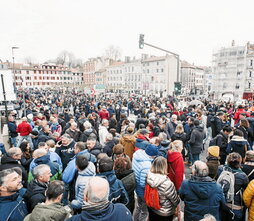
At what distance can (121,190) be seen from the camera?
10.6 ft

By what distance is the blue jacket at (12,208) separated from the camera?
254 centimetres

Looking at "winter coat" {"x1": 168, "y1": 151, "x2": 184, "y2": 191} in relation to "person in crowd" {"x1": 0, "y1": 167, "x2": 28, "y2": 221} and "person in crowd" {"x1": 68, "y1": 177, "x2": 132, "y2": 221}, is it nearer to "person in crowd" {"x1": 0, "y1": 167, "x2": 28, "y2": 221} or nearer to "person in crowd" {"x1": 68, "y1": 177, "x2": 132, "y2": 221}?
"person in crowd" {"x1": 68, "y1": 177, "x2": 132, "y2": 221}

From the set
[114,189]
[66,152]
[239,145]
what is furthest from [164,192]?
[239,145]

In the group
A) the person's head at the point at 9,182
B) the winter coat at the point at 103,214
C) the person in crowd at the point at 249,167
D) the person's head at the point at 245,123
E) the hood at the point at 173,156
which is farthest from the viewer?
the person's head at the point at 245,123

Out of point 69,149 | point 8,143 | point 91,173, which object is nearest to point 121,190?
point 91,173

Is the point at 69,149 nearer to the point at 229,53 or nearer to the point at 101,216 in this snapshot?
the point at 101,216

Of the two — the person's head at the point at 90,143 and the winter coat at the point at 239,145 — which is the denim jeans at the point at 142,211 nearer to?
the person's head at the point at 90,143

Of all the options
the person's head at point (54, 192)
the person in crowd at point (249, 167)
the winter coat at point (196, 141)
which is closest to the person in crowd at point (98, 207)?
the person's head at point (54, 192)

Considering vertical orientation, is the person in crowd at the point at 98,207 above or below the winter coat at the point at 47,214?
above

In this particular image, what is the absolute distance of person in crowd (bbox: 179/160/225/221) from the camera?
305cm

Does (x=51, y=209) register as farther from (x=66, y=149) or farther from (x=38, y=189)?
(x=66, y=149)

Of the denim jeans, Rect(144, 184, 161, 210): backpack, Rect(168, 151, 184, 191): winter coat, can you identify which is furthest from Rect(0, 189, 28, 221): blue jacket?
Rect(168, 151, 184, 191): winter coat

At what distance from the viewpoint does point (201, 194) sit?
305cm

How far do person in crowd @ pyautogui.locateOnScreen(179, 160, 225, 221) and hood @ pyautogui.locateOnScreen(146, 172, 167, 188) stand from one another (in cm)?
38
